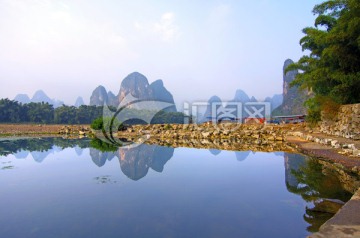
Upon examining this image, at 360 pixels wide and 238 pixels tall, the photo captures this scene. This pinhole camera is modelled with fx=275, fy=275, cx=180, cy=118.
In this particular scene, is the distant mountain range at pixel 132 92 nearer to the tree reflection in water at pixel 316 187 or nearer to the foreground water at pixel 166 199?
the foreground water at pixel 166 199

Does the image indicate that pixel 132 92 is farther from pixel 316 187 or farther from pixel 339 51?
pixel 316 187

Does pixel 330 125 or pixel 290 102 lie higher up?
pixel 290 102

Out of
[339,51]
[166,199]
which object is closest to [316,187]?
[166,199]

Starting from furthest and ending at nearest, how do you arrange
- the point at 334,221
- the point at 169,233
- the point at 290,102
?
the point at 290,102 → the point at 169,233 → the point at 334,221

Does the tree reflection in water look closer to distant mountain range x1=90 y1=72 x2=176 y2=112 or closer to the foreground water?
the foreground water

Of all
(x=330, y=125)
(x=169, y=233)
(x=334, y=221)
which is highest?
(x=330, y=125)

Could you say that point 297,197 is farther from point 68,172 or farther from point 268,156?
point 68,172

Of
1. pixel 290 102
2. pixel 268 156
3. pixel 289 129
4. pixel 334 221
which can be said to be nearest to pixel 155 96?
pixel 290 102

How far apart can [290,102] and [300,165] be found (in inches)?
1985

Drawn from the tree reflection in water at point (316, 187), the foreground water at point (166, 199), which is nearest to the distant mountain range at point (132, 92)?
the foreground water at point (166, 199)

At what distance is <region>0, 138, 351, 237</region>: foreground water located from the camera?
3.28 m

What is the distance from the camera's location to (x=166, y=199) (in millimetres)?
4492

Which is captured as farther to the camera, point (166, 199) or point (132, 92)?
point (132, 92)

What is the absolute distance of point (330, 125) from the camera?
1236 cm
